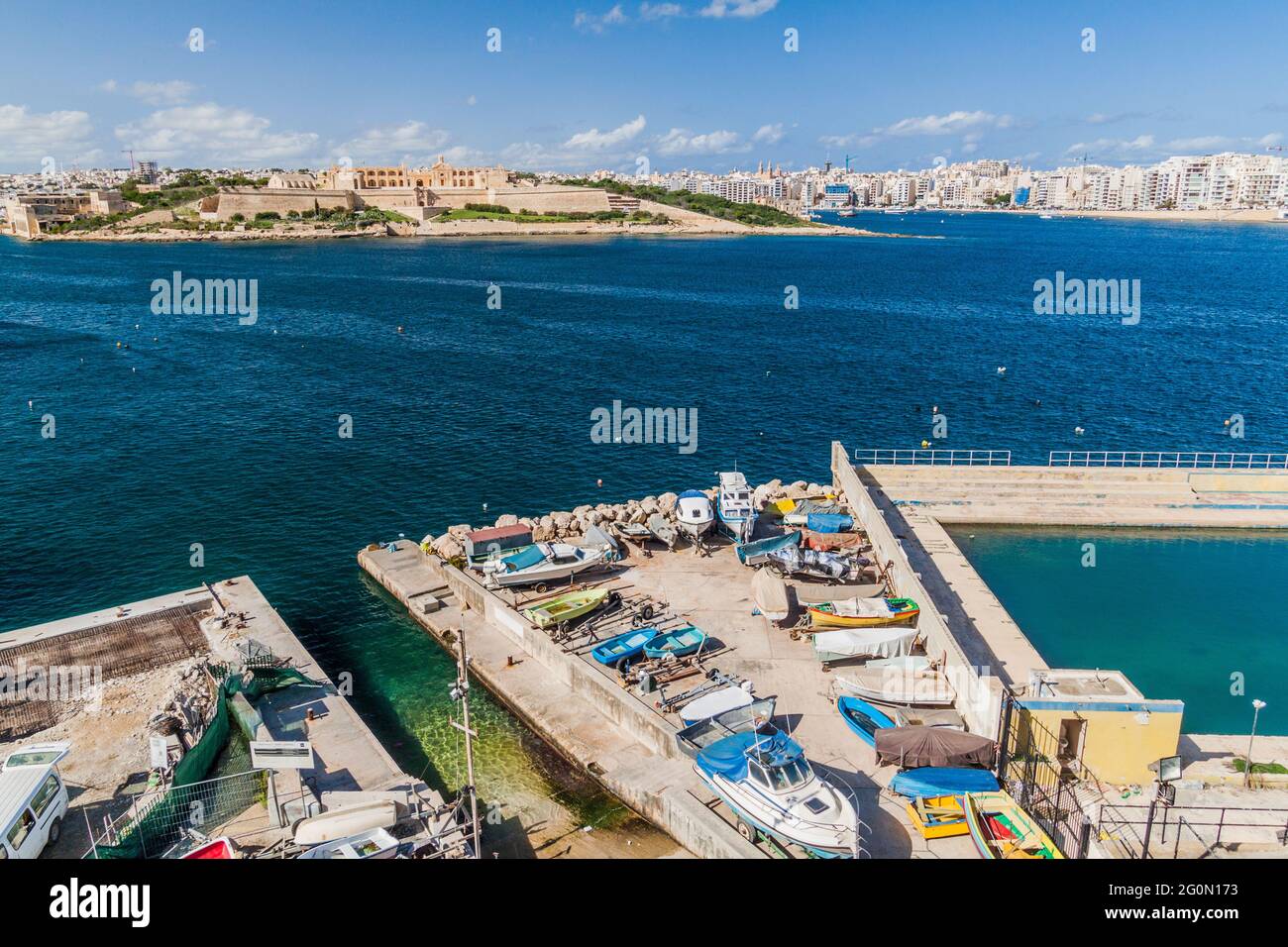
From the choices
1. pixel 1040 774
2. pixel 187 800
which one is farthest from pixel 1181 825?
A: pixel 187 800

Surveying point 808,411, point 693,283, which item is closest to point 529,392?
point 808,411

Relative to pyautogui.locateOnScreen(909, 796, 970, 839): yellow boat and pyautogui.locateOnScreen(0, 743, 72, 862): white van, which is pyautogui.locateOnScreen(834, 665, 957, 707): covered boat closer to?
pyautogui.locateOnScreen(909, 796, 970, 839): yellow boat

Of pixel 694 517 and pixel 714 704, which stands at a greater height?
pixel 694 517

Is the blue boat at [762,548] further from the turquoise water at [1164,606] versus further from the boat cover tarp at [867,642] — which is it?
the turquoise water at [1164,606]

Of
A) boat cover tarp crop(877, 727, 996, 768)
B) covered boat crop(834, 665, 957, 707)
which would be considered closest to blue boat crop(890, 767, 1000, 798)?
boat cover tarp crop(877, 727, 996, 768)

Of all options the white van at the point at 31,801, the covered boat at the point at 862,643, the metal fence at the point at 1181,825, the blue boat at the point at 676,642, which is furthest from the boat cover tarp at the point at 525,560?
the metal fence at the point at 1181,825

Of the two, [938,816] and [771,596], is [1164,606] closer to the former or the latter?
[771,596]
